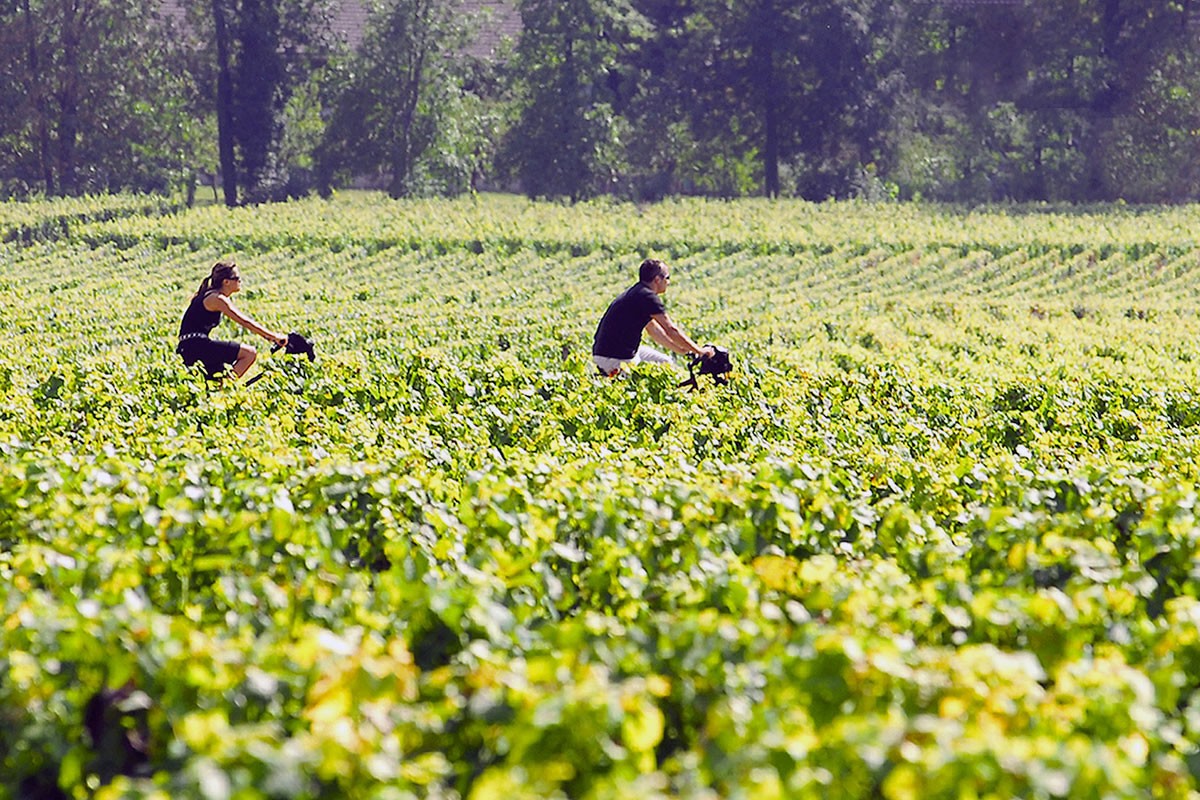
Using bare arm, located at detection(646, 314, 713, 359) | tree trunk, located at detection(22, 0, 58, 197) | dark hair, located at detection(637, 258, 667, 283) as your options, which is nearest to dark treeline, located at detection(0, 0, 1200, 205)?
tree trunk, located at detection(22, 0, 58, 197)

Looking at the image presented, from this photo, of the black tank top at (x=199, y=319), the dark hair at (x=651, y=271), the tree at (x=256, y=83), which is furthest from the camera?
the tree at (x=256, y=83)

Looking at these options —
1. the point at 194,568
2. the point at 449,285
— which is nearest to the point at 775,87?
the point at 449,285

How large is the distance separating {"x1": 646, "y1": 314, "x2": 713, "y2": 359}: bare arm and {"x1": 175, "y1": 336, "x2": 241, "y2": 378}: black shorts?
3.48m

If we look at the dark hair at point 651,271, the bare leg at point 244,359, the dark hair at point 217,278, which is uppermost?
the dark hair at point 651,271

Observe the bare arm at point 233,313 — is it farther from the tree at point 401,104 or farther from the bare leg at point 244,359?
the tree at point 401,104

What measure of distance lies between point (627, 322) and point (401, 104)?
61837 mm

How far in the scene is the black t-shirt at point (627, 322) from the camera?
12320mm

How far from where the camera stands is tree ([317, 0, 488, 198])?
7200cm

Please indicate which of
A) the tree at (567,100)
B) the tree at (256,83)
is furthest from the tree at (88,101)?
the tree at (567,100)

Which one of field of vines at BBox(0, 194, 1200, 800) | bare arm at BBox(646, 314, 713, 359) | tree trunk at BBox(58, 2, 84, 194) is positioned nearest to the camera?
field of vines at BBox(0, 194, 1200, 800)

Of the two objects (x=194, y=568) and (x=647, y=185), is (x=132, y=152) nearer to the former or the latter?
(x=647, y=185)

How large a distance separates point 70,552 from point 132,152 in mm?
71401

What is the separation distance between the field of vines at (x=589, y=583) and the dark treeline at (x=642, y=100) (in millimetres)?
58287

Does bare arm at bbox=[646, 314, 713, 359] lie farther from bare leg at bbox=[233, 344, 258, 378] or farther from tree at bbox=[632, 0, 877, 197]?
tree at bbox=[632, 0, 877, 197]
